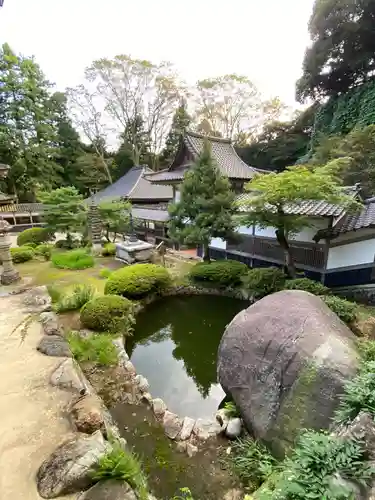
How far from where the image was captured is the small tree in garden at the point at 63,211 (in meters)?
14.5

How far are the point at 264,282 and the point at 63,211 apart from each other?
38.2 ft

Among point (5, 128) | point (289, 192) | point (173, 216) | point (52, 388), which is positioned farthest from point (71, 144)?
point (52, 388)

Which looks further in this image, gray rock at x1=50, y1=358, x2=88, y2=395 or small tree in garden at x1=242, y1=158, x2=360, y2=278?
small tree in garden at x1=242, y1=158, x2=360, y2=278

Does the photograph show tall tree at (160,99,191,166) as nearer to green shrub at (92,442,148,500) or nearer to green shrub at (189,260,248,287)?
green shrub at (189,260,248,287)

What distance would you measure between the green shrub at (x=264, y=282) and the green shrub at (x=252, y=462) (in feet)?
16.6

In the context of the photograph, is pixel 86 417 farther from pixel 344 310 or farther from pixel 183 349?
pixel 344 310

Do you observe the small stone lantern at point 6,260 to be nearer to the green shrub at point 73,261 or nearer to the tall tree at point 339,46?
the green shrub at point 73,261

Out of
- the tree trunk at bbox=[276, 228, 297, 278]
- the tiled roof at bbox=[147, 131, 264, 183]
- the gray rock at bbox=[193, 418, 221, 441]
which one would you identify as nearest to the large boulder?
the gray rock at bbox=[193, 418, 221, 441]

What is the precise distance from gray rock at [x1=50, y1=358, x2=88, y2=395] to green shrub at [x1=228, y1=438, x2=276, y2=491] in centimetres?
225

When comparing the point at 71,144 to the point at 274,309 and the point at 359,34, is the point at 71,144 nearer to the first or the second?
the point at 359,34

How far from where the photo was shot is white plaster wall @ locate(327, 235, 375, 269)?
25.7ft

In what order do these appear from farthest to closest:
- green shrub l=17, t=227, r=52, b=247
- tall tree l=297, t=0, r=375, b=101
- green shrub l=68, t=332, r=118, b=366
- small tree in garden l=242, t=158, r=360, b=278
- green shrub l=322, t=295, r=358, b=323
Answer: green shrub l=17, t=227, r=52, b=247, tall tree l=297, t=0, r=375, b=101, small tree in garden l=242, t=158, r=360, b=278, green shrub l=322, t=295, r=358, b=323, green shrub l=68, t=332, r=118, b=366

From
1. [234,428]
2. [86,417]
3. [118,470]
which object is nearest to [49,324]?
[86,417]

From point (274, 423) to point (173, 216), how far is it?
828cm
